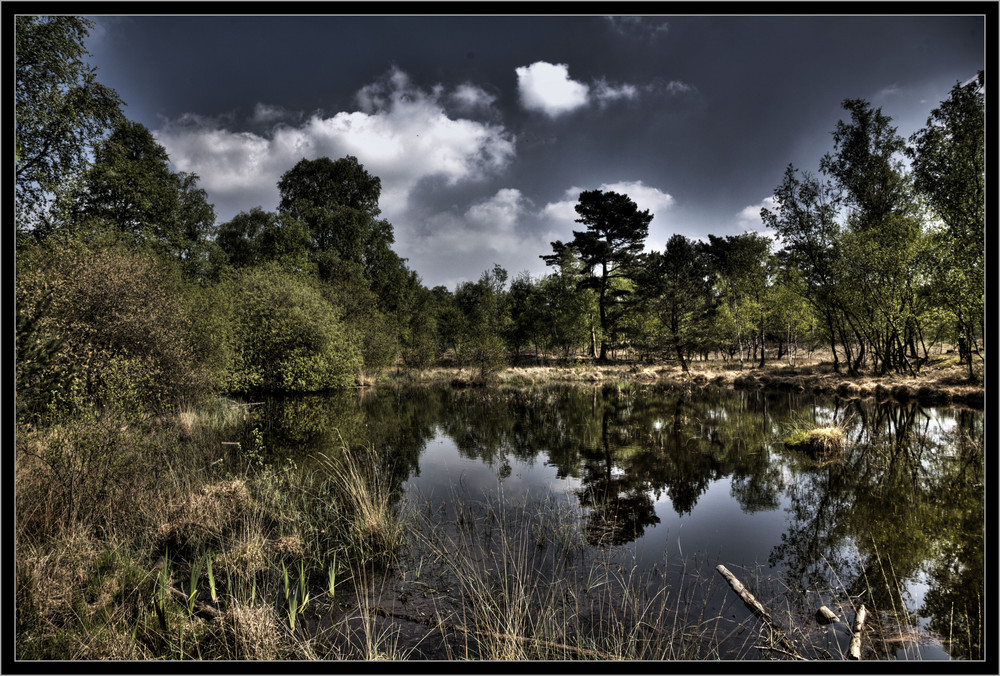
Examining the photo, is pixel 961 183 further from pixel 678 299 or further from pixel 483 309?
pixel 483 309

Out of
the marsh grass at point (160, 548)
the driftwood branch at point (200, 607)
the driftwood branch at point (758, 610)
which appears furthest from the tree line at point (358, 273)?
the driftwood branch at point (758, 610)

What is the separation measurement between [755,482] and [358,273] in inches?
1229

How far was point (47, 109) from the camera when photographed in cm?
511

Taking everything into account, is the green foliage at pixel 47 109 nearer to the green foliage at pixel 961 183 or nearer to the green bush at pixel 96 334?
the green bush at pixel 96 334

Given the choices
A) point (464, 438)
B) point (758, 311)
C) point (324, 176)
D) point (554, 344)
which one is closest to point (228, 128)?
point (464, 438)

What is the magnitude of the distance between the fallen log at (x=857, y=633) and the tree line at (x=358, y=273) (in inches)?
109

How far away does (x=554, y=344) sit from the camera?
5041 centimetres

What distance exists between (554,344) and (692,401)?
2847cm

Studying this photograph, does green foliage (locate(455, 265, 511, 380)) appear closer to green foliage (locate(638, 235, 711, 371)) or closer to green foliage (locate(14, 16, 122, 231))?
green foliage (locate(638, 235, 711, 371))

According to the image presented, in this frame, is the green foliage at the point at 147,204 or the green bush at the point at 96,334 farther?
the green foliage at the point at 147,204

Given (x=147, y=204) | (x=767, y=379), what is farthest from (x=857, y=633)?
(x=767, y=379)

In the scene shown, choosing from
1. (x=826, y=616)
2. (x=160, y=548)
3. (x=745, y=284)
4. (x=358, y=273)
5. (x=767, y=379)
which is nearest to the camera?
(x=826, y=616)

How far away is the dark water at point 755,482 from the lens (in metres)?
5.30

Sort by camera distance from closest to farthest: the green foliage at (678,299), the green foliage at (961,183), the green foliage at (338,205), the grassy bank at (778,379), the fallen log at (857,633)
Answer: the green foliage at (961,183), the fallen log at (857,633), the grassy bank at (778,379), the green foliage at (338,205), the green foliage at (678,299)
